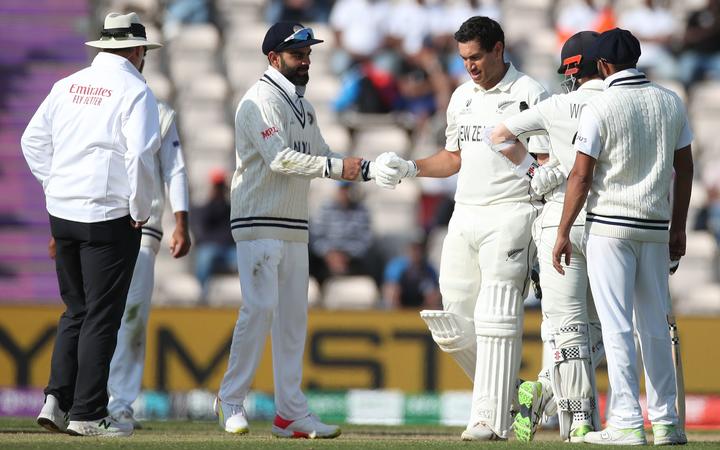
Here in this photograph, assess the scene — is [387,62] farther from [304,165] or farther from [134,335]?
[304,165]

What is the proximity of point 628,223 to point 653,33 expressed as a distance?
31.9 feet

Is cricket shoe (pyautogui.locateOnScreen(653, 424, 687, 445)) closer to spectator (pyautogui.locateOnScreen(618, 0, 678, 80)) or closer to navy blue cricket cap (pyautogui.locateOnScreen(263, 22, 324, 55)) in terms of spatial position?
navy blue cricket cap (pyautogui.locateOnScreen(263, 22, 324, 55))

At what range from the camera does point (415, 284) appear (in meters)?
11.9

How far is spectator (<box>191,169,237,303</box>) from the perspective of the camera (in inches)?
479

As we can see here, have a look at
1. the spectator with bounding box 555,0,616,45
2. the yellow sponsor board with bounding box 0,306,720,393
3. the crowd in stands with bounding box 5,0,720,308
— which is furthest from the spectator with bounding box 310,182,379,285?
the spectator with bounding box 555,0,616,45

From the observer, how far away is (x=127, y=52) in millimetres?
7078

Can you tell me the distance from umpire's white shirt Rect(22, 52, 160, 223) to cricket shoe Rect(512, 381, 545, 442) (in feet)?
7.02

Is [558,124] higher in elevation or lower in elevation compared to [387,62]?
lower

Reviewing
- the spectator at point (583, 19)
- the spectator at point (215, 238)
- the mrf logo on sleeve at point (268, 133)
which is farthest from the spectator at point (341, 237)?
the mrf logo on sleeve at point (268, 133)

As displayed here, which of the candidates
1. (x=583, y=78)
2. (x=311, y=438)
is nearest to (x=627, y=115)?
(x=583, y=78)

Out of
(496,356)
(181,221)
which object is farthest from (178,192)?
(496,356)

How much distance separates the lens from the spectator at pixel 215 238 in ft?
39.9

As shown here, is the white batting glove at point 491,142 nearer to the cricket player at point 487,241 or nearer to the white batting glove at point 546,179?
the cricket player at point 487,241

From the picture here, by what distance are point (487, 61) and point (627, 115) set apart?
39.8 inches
